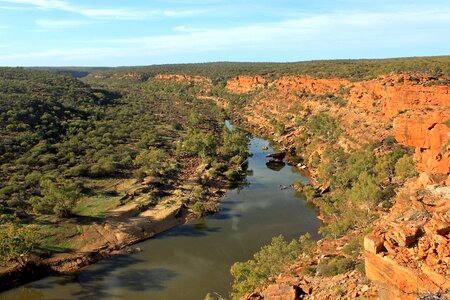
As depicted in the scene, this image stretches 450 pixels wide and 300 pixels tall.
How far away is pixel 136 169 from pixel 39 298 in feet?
83.7

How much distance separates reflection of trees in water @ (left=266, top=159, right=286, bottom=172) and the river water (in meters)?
11.1

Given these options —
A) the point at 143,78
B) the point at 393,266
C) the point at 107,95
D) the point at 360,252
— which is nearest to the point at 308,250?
the point at 360,252

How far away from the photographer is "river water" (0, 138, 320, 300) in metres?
29.4

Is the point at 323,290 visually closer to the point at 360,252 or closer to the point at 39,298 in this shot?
the point at 360,252

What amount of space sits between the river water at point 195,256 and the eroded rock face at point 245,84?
2773 inches

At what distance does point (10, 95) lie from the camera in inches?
2975

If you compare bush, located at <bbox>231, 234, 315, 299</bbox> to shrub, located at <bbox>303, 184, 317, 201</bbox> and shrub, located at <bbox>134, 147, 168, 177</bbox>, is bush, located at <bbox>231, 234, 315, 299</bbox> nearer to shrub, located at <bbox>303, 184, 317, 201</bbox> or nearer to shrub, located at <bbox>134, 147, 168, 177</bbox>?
shrub, located at <bbox>303, 184, 317, 201</bbox>

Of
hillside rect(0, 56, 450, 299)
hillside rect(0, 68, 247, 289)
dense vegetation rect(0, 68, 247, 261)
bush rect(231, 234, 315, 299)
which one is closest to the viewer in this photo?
hillside rect(0, 56, 450, 299)

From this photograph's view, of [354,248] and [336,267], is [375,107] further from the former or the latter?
[336,267]

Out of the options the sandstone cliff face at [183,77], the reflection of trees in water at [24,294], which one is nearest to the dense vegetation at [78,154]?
the reflection of trees in water at [24,294]

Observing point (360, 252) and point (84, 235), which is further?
point (84, 235)

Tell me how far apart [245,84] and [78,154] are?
241 feet

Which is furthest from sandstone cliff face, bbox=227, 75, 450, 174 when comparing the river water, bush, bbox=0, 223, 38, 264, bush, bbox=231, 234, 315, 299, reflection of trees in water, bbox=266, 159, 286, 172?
bush, bbox=0, 223, 38, 264

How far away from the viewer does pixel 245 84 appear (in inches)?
4796
